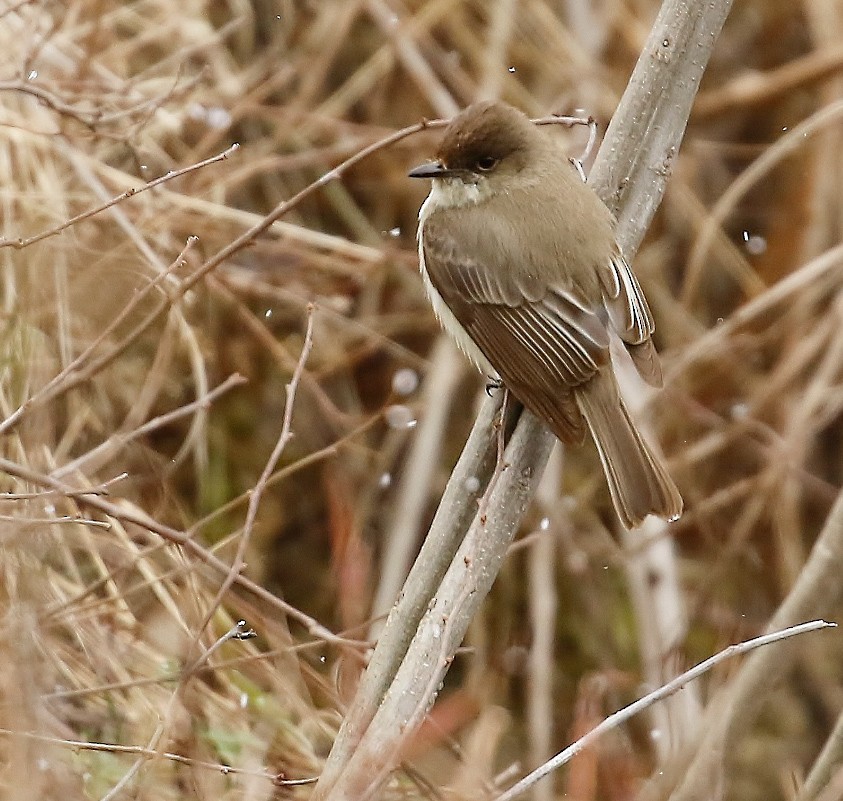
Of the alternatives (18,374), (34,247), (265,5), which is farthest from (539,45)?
(18,374)

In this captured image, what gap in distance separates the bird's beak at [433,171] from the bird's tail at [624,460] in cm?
69

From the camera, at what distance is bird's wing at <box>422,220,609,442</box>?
2.98 meters

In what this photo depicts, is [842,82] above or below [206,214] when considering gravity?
below

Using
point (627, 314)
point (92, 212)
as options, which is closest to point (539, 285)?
point (627, 314)

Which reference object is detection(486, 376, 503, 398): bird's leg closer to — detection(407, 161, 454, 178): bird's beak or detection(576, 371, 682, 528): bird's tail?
detection(576, 371, 682, 528): bird's tail

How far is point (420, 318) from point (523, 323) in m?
1.87

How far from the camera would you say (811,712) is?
5453 millimetres

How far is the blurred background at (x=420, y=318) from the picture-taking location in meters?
3.87

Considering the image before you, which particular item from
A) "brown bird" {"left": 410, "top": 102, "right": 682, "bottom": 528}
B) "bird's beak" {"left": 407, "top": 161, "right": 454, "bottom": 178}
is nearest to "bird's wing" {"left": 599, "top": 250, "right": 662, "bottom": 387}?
"brown bird" {"left": 410, "top": 102, "right": 682, "bottom": 528}

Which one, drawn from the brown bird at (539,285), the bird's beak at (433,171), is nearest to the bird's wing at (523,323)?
the brown bird at (539,285)

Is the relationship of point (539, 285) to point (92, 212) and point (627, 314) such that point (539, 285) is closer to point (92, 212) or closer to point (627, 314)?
point (627, 314)

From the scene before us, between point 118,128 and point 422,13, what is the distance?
1.68 m

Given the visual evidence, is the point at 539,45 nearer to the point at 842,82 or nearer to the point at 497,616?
the point at 842,82

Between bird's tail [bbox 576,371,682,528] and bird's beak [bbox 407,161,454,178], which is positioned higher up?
bird's beak [bbox 407,161,454,178]
